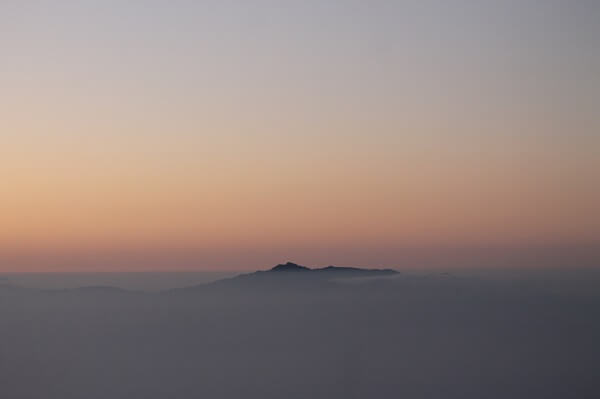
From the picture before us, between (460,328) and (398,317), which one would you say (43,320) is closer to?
(398,317)

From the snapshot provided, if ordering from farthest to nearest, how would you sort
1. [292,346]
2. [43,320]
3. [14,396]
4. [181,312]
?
[181,312] → [43,320] → [292,346] → [14,396]

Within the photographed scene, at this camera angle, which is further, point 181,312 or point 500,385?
point 181,312

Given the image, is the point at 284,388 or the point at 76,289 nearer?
the point at 284,388

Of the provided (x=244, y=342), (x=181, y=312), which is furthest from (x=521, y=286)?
(x=181, y=312)

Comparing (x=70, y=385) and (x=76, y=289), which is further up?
(x=76, y=289)

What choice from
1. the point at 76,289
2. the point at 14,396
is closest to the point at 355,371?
the point at 14,396

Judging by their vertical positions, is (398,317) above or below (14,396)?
above

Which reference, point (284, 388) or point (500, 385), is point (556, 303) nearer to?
point (500, 385)

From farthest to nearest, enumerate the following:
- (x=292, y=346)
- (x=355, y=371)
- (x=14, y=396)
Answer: (x=292, y=346) < (x=355, y=371) < (x=14, y=396)

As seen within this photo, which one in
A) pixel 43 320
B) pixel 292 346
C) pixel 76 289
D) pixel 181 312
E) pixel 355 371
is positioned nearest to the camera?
pixel 355 371
